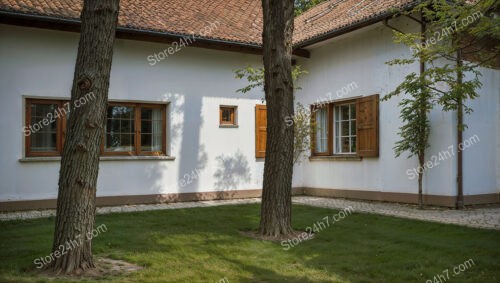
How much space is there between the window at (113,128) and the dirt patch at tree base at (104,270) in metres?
5.60

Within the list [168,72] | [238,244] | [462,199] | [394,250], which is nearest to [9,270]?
[238,244]

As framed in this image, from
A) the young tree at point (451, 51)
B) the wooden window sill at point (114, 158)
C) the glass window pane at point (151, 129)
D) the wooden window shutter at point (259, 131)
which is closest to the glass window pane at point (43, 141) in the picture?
the wooden window sill at point (114, 158)

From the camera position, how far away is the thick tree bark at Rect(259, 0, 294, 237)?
21.9ft

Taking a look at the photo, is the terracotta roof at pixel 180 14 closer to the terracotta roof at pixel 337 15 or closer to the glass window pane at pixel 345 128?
the terracotta roof at pixel 337 15

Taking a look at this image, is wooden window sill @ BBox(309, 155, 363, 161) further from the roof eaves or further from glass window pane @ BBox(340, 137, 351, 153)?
the roof eaves

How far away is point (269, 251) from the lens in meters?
5.77

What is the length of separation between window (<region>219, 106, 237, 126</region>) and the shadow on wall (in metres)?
0.81

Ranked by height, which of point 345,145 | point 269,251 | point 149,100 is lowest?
point 269,251

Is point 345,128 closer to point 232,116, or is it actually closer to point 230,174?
point 232,116

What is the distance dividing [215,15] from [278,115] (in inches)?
290

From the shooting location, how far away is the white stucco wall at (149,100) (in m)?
9.56

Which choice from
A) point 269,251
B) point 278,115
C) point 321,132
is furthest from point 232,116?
point 269,251

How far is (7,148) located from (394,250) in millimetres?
7693

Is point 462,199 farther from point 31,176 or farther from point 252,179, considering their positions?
point 31,176
